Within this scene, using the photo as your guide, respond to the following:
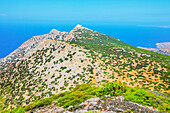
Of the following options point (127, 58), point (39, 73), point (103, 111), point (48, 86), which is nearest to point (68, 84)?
point (48, 86)

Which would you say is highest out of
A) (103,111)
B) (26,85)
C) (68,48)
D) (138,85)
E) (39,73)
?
(68,48)

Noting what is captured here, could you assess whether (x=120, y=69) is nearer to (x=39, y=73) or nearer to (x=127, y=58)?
(x=127, y=58)

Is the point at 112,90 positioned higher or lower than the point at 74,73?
higher

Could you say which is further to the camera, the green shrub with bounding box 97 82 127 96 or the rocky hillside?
the rocky hillside

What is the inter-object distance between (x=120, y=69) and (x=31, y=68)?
37.5m

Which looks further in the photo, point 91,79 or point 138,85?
point 91,79

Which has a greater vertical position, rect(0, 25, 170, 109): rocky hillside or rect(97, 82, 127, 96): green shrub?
rect(97, 82, 127, 96): green shrub

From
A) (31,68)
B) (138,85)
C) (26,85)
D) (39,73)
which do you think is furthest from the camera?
(31,68)

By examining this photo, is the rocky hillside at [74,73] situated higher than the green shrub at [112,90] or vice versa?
the green shrub at [112,90]

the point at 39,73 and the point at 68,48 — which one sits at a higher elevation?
the point at 68,48

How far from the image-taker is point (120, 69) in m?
37.2

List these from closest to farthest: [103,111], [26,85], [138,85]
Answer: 1. [103,111]
2. [138,85]
3. [26,85]

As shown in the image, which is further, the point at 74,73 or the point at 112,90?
the point at 74,73

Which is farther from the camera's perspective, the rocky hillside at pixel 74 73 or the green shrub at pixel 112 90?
the rocky hillside at pixel 74 73
